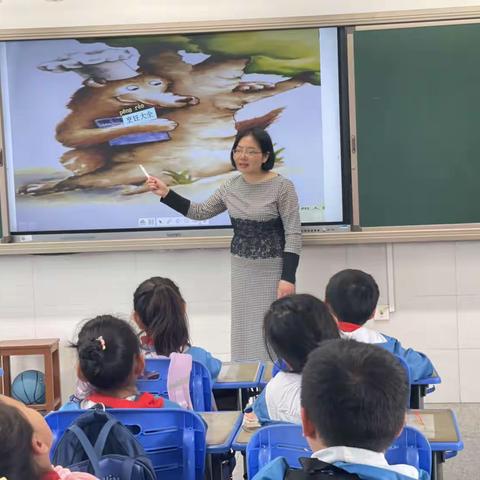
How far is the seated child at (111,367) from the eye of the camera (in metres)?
2.11

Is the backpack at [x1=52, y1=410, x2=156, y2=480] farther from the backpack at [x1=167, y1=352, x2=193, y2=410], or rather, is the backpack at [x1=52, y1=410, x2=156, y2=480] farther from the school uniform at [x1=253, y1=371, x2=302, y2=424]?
the backpack at [x1=167, y1=352, x2=193, y2=410]

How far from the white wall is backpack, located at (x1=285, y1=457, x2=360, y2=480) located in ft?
11.1

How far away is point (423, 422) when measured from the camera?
225 cm

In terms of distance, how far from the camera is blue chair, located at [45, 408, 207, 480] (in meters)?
2.03

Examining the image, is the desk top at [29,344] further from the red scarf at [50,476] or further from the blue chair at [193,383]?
the red scarf at [50,476]

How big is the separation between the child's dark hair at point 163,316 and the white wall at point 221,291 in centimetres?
186

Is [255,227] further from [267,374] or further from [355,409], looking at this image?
[355,409]

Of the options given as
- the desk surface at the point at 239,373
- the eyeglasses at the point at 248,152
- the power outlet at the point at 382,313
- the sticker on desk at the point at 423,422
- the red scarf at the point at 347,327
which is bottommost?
the power outlet at the point at 382,313

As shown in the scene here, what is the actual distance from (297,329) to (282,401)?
0.21m

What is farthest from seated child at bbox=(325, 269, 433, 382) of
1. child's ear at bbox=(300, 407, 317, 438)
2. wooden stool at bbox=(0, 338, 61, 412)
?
wooden stool at bbox=(0, 338, 61, 412)

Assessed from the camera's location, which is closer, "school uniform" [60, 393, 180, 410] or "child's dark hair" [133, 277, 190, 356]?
"school uniform" [60, 393, 180, 410]

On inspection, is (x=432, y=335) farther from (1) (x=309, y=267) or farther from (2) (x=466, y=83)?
(2) (x=466, y=83)

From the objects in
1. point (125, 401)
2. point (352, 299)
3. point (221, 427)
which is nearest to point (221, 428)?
point (221, 427)

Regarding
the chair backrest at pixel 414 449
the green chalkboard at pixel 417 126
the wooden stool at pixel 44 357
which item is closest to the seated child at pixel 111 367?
the chair backrest at pixel 414 449
